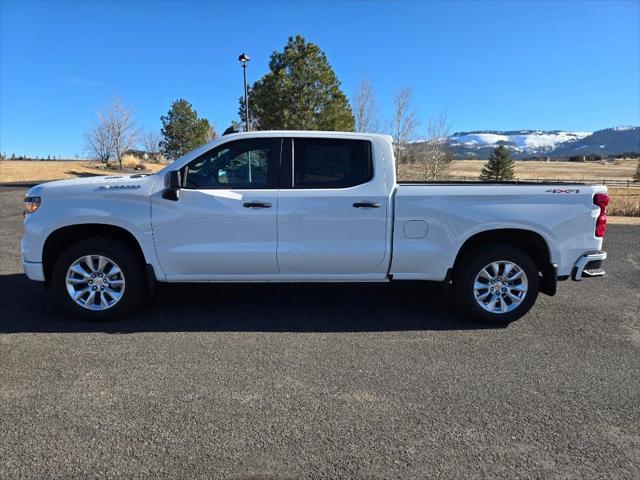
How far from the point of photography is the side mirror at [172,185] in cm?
446

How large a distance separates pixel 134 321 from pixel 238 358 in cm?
148

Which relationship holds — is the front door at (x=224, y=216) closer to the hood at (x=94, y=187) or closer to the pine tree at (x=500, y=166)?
the hood at (x=94, y=187)

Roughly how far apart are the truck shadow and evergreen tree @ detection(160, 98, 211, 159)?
36552 mm

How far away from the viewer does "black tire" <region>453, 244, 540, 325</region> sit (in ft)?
15.4

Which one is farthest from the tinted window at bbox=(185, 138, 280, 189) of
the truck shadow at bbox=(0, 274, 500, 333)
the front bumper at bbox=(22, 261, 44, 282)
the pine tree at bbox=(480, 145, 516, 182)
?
the pine tree at bbox=(480, 145, 516, 182)

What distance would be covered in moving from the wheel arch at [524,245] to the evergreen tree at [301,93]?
63.0 feet

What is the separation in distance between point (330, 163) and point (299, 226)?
28.6 inches

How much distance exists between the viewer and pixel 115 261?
4629 millimetres

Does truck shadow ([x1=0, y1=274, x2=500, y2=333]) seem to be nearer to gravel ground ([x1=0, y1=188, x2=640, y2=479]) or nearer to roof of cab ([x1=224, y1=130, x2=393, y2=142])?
gravel ground ([x1=0, y1=188, x2=640, y2=479])

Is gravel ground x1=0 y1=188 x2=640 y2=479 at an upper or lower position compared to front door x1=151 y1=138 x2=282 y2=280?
lower

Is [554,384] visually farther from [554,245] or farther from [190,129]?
[190,129]

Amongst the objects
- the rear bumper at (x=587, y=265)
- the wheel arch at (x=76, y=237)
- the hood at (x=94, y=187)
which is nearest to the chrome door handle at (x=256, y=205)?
the hood at (x=94, y=187)

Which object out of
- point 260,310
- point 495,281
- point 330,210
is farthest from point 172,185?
point 495,281

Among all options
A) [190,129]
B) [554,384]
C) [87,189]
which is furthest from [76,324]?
[190,129]
